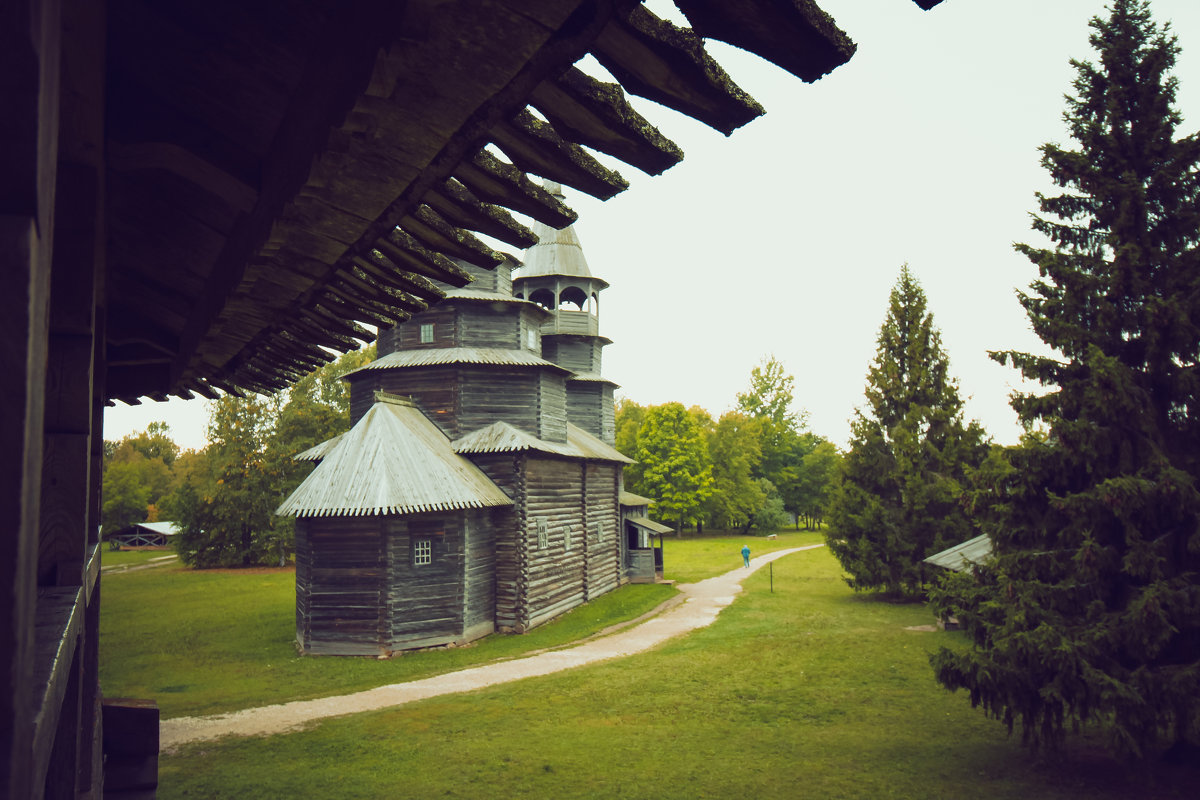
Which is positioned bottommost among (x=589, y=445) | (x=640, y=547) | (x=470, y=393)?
(x=640, y=547)

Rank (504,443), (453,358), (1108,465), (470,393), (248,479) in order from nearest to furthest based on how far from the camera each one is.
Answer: (1108,465)
(504,443)
(453,358)
(470,393)
(248,479)

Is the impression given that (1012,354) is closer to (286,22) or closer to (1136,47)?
(1136,47)

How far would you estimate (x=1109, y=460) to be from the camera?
11039 mm

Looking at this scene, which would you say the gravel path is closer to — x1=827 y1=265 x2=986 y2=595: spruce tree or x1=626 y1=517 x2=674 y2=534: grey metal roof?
x1=827 y1=265 x2=986 y2=595: spruce tree

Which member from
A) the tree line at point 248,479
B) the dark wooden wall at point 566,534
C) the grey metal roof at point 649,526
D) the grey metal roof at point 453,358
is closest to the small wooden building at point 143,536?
the tree line at point 248,479

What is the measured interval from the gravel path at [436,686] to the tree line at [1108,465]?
10.1 metres

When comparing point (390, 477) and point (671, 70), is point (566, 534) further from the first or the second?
point (671, 70)

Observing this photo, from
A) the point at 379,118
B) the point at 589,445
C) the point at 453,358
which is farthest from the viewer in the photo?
the point at 589,445

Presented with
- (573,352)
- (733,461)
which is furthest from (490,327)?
(733,461)

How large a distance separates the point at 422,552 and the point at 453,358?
22.2 feet

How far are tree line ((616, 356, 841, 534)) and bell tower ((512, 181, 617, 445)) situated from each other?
15257mm

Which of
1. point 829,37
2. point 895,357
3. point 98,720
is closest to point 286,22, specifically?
point 829,37

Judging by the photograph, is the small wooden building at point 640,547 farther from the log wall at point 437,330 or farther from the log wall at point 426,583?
the log wall at point 426,583

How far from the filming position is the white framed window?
67.4 ft
